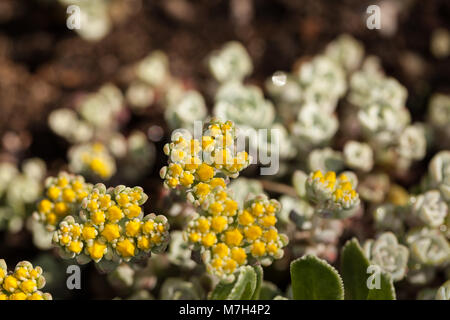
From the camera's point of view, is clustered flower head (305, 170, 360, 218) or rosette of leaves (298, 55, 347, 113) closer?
clustered flower head (305, 170, 360, 218)

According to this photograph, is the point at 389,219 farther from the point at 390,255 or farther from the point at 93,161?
the point at 93,161

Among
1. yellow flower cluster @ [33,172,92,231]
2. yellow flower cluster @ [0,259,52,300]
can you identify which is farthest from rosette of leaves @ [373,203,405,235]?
yellow flower cluster @ [0,259,52,300]

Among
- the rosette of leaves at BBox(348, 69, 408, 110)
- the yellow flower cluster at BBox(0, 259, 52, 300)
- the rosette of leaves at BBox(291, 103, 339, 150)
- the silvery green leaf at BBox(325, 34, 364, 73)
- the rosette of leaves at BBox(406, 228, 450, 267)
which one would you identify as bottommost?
the yellow flower cluster at BBox(0, 259, 52, 300)

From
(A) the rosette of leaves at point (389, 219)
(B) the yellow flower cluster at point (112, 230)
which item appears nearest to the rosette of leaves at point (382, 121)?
(A) the rosette of leaves at point (389, 219)

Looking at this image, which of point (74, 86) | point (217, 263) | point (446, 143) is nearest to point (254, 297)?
point (217, 263)

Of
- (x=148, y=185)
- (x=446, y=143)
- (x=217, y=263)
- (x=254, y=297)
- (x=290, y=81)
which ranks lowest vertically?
(x=254, y=297)

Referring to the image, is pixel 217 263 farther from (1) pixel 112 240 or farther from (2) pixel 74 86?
(2) pixel 74 86

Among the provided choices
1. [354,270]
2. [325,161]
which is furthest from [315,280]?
[325,161]

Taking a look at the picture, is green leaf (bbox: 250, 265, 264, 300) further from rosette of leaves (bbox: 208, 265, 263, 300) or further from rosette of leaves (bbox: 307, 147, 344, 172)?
rosette of leaves (bbox: 307, 147, 344, 172)
